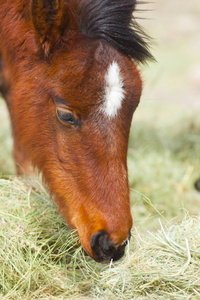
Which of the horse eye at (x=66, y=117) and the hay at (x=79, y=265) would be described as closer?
the hay at (x=79, y=265)

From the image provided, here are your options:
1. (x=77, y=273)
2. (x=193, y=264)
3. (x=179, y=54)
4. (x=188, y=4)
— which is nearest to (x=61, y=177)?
(x=77, y=273)

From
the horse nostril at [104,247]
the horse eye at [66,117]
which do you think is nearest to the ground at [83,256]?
the horse nostril at [104,247]

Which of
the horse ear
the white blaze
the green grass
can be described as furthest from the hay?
the horse ear

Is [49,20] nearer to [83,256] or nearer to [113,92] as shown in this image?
[113,92]

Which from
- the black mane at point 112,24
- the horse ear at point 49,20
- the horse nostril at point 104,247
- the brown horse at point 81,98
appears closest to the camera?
the horse nostril at point 104,247

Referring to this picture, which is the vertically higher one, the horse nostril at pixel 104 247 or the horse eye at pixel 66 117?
the horse eye at pixel 66 117

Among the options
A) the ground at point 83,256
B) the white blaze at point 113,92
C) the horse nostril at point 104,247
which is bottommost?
the ground at point 83,256

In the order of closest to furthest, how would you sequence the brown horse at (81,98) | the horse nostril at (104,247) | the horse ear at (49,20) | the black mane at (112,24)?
the horse nostril at (104,247) < the brown horse at (81,98) < the horse ear at (49,20) < the black mane at (112,24)

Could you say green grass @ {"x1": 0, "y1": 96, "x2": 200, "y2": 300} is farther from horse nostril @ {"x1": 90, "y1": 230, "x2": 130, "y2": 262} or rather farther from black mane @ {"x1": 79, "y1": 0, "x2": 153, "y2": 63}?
black mane @ {"x1": 79, "y1": 0, "x2": 153, "y2": 63}

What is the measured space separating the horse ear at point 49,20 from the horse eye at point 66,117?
1.44 feet

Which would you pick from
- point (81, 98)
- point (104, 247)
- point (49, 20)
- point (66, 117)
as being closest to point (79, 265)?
point (104, 247)

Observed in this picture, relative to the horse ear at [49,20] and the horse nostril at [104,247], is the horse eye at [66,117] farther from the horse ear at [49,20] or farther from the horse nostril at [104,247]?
the horse nostril at [104,247]

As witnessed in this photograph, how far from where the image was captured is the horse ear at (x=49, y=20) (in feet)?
8.94

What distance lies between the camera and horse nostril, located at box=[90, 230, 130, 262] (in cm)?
Result: 247
